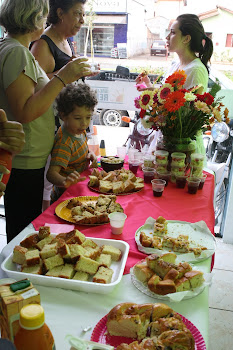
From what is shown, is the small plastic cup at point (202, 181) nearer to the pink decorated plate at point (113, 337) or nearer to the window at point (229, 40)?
the pink decorated plate at point (113, 337)

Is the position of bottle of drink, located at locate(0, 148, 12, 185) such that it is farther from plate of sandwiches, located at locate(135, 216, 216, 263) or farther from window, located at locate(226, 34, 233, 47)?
window, located at locate(226, 34, 233, 47)

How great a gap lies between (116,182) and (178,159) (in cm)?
41

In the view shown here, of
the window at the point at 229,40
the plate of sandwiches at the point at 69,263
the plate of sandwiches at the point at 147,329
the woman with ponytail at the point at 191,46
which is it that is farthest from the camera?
the window at the point at 229,40

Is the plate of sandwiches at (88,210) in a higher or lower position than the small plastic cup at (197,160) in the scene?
lower

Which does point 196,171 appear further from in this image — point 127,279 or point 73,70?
point 127,279

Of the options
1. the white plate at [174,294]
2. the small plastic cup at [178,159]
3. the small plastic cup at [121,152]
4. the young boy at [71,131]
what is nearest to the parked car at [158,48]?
the small plastic cup at [121,152]

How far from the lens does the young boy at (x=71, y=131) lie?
193cm

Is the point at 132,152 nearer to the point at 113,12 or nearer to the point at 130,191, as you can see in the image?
the point at 130,191

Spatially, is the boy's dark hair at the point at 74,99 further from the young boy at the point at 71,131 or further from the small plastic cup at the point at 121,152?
the small plastic cup at the point at 121,152

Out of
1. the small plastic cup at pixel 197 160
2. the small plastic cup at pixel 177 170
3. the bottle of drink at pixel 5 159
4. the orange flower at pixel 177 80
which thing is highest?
the orange flower at pixel 177 80

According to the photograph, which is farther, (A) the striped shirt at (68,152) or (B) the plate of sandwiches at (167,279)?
(A) the striped shirt at (68,152)

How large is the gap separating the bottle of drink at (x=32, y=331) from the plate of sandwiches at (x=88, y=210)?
842mm

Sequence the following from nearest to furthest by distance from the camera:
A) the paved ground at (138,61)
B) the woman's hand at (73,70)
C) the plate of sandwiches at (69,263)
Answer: the plate of sandwiches at (69,263), the woman's hand at (73,70), the paved ground at (138,61)

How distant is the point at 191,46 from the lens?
2623 millimetres
